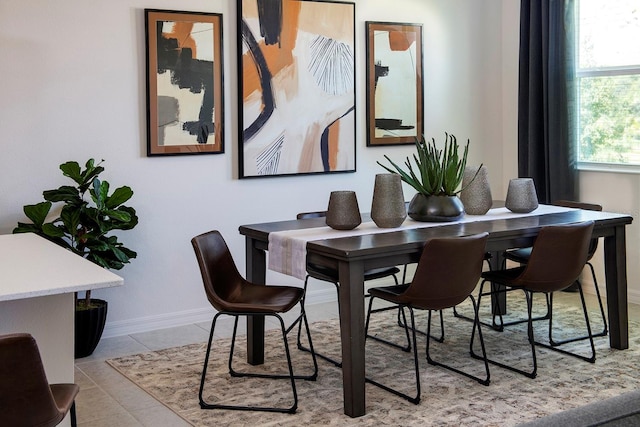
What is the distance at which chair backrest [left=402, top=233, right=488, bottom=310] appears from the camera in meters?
3.73

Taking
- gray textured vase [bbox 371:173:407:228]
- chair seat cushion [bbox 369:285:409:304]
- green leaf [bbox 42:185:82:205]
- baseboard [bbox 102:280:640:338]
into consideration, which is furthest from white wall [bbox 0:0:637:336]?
chair seat cushion [bbox 369:285:409:304]

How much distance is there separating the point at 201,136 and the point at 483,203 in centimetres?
186

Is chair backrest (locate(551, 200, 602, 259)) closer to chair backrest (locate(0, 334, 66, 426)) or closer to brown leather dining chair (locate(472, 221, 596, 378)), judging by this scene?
brown leather dining chair (locate(472, 221, 596, 378))

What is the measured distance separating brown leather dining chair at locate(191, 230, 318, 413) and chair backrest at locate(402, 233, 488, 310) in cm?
60

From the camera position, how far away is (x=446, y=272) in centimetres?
380

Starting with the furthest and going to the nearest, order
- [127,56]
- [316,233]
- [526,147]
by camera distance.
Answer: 1. [526,147]
2. [127,56]
3. [316,233]

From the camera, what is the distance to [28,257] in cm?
322

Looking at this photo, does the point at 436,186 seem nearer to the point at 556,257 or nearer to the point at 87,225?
the point at 556,257

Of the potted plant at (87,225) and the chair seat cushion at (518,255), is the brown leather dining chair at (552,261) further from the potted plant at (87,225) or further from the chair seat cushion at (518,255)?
the potted plant at (87,225)

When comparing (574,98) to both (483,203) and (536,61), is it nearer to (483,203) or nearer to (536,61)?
(536,61)

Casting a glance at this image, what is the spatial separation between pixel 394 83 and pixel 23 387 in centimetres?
434

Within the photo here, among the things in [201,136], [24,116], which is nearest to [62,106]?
[24,116]

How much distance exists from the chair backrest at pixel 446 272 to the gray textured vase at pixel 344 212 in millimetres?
498

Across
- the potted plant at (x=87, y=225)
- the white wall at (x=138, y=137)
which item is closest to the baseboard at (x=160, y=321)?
the white wall at (x=138, y=137)
